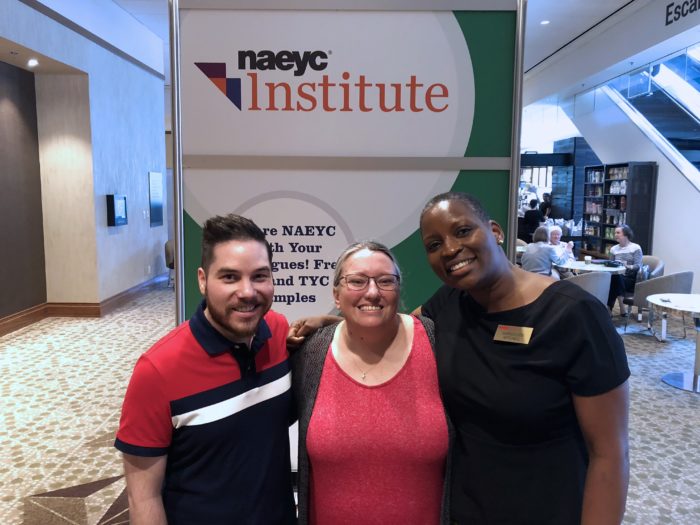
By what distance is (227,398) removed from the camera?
4.25 ft

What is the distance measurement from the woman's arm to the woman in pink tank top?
0.35m

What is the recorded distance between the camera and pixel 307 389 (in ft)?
4.74

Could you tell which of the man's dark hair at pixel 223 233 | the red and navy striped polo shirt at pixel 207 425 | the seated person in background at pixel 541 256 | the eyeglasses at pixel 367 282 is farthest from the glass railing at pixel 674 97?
the red and navy striped polo shirt at pixel 207 425

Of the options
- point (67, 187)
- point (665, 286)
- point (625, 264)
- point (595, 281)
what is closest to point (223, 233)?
point (595, 281)

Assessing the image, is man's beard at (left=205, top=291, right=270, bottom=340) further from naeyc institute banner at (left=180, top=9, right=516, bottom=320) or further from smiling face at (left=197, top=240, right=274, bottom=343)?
naeyc institute banner at (left=180, top=9, right=516, bottom=320)

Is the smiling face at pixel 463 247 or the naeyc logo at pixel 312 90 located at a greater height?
the naeyc logo at pixel 312 90

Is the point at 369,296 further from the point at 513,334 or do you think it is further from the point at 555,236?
the point at 555,236

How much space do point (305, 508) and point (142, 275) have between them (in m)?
8.71

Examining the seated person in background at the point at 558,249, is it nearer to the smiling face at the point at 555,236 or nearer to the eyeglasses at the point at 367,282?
the smiling face at the point at 555,236

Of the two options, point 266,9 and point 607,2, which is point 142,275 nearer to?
point 266,9

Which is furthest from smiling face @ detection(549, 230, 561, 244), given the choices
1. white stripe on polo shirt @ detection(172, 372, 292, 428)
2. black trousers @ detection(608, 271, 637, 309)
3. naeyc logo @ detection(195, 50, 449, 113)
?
white stripe on polo shirt @ detection(172, 372, 292, 428)

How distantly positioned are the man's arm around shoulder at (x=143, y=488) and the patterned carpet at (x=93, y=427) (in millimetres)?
2032

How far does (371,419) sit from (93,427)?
3.56 metres

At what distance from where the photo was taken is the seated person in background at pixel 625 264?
24.4ft
